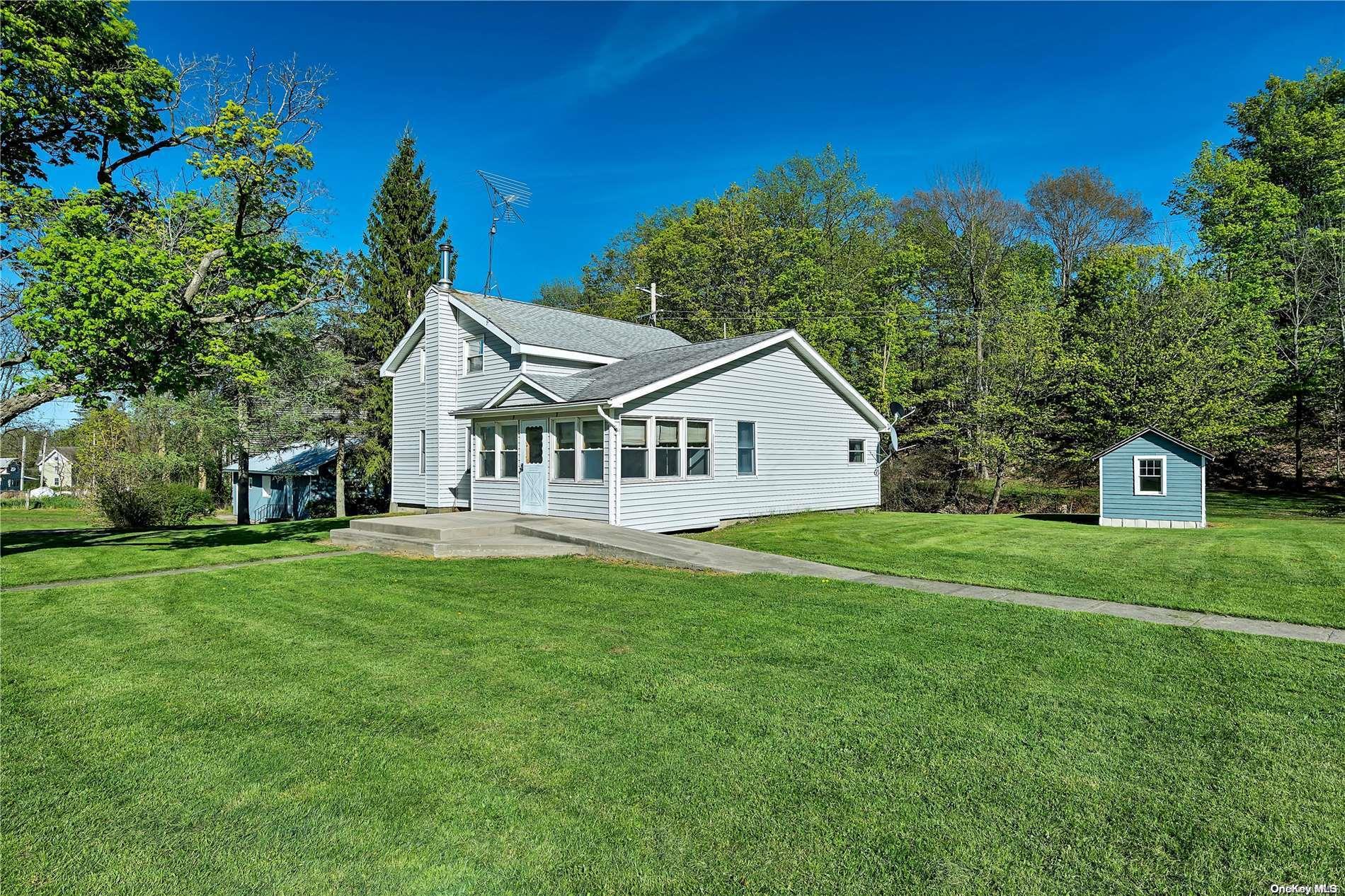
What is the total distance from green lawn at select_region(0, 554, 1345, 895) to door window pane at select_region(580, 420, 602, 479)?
8547 mm

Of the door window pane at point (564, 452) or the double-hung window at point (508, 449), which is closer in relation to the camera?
the door window pane at point (564, 452)

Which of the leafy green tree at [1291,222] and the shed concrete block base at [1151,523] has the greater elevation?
the leafy green tree at [1291,222]

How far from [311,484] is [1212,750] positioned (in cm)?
3448

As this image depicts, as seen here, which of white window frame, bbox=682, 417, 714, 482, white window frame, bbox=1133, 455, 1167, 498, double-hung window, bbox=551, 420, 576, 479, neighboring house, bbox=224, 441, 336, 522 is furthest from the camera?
neighboring house, bbox=224, 441, 336, 522

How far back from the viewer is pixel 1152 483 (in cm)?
1688

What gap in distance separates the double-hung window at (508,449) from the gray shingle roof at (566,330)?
7.64ft

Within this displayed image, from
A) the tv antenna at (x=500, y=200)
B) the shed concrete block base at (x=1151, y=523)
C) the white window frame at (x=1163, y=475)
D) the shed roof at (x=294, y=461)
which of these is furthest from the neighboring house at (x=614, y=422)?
the shed roof at (x=294, y=461)

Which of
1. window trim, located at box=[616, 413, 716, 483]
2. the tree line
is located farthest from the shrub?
window trim, located at box=[616, 413, 716, 483]

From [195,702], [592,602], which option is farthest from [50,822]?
[592,602]

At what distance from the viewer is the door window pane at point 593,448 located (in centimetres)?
1518

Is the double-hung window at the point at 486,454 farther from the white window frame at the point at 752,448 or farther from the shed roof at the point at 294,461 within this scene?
the shed roof at the point at 294,461

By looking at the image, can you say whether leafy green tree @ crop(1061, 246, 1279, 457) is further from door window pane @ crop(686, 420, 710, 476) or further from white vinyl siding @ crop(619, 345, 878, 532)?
door window pane @ crop(686, 420, 710, 476)

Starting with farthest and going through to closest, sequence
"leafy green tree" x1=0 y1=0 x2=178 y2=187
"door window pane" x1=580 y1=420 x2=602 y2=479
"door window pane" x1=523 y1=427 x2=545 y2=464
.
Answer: "door window pane" x1=523 y1=427 x2=545 y2=464 → "door window pane" x1=580 y1=420 x2=602 y2=479 → "leafy green tree" x1=0 y1=0 x2=178 y2=187

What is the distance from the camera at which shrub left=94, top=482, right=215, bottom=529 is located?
1905cm
